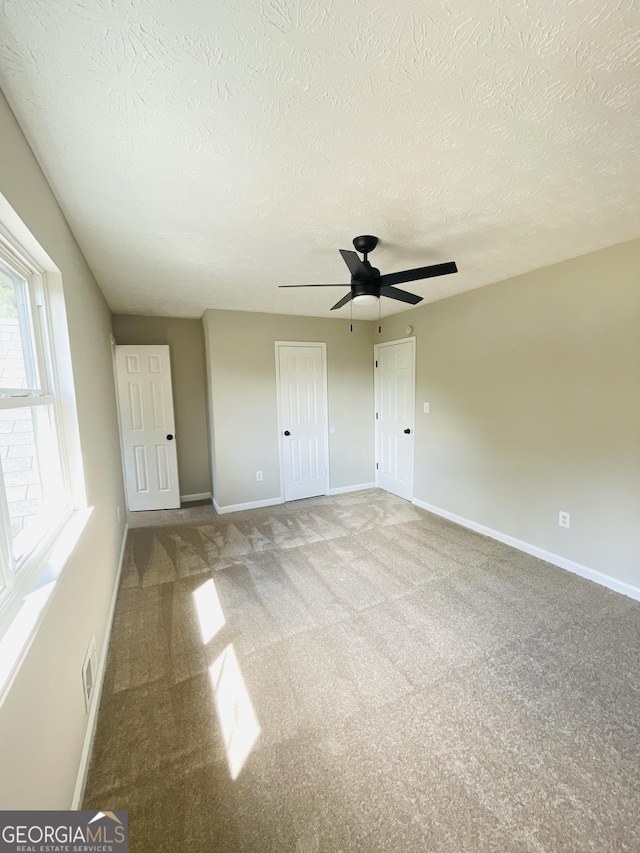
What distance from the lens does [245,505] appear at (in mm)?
4379

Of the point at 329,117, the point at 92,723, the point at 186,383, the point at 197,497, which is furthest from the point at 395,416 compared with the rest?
the point at 92,723

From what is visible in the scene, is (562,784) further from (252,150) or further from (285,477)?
(285,477)

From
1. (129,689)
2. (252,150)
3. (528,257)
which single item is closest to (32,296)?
(252,150)

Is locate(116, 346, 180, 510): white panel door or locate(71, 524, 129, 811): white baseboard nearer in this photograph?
locate(71, 524, 129, 811): white baseboard

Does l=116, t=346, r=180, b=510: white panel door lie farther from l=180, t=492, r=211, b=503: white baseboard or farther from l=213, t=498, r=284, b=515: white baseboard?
l=213, t=498, r=284, b=515: white baseboard

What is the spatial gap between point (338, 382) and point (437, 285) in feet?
6.24

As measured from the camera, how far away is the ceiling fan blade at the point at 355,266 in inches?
78.2

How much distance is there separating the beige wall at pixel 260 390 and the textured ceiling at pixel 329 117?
1.95m

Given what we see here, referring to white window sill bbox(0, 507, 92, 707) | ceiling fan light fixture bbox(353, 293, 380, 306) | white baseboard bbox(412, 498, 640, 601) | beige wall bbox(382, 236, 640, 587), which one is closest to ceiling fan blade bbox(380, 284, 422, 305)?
ceiling fan light fixture bbox(353, 293, 380, 306)

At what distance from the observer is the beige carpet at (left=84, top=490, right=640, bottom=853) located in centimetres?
118

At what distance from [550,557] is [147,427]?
4537 millimetres

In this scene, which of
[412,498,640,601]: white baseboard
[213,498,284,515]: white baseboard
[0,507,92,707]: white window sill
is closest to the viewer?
[0,507,92,707]: white window sill

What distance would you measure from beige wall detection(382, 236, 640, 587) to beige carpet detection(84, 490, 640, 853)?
48 cm

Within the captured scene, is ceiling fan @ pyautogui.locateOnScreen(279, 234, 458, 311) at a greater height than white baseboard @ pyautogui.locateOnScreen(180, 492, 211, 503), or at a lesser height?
greater
